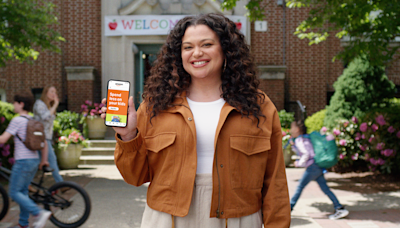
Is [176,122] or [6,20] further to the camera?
[6,20]

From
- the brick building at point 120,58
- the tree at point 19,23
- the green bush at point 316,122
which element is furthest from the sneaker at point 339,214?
the brick building at point 120,58

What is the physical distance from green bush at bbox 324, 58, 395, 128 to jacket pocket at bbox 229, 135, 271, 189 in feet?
28.6

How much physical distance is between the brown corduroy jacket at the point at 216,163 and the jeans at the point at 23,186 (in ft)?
9.91

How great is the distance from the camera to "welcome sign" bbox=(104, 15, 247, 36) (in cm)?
1215

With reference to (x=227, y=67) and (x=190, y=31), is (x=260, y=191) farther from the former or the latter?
(x=190, y=31)

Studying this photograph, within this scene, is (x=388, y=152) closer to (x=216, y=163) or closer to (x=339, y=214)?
(x=339, y=214)

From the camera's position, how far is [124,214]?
5465mm

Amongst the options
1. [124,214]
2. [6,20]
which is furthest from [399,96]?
[6,20]

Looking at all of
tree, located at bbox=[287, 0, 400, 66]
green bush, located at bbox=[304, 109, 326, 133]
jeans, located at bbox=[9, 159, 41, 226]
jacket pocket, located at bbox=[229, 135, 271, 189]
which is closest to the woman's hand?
jacket pocket, located at bbox=[229, 135, 271, 189]

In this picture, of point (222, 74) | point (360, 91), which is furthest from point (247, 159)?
point (360, 91)

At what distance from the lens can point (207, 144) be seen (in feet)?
6.27

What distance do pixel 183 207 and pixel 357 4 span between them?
6.00 metres

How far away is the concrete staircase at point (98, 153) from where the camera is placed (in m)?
10.1

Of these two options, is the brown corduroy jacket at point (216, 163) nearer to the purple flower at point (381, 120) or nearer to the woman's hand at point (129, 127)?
the woman's hand at point (129, 127)
